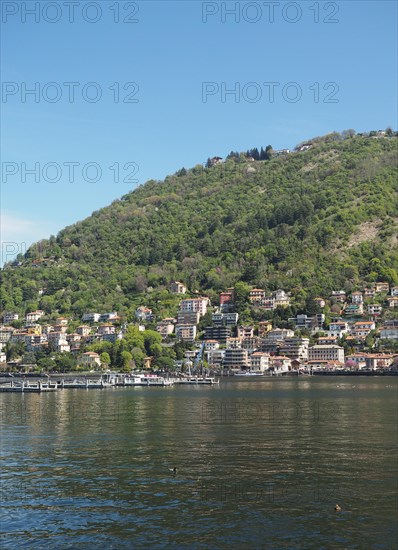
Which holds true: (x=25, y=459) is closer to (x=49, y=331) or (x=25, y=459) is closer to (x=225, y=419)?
(x=225, y=419)

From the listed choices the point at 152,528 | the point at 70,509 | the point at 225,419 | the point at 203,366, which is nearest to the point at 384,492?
the point at 152,528

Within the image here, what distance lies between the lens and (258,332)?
542ft

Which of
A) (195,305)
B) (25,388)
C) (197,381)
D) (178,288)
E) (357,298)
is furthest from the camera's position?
(178,288)

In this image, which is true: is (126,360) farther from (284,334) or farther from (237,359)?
(284,334)

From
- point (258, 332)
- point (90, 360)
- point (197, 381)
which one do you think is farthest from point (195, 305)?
point (197, 381)

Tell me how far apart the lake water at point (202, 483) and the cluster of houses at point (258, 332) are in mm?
97047

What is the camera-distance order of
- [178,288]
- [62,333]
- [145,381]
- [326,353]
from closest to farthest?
[145,381], [326,353], [62,333], [178,288]

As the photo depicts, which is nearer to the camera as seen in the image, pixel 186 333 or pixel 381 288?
pixel 186 333

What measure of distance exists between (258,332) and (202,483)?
139 m

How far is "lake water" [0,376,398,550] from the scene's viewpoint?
20844 mm

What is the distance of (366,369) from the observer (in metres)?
139

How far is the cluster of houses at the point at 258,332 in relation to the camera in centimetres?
14800

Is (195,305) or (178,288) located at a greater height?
(178,288)

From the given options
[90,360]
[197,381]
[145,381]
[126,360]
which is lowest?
[197,381]
